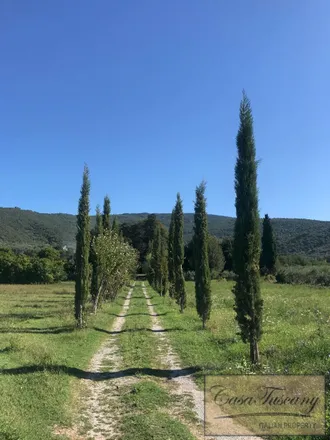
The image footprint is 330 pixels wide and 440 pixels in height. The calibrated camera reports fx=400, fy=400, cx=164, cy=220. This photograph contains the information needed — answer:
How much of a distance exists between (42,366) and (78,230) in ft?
38.1

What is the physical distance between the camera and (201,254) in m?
22.5

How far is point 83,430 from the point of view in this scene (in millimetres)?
7555

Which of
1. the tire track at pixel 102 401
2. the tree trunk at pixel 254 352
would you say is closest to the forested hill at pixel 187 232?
the tire track at pixel 102 401

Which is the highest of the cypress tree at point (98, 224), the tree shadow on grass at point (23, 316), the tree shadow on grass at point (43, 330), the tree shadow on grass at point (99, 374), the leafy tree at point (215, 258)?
the cypress tree at point (98, 224)

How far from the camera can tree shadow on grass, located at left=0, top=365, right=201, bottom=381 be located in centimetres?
1112

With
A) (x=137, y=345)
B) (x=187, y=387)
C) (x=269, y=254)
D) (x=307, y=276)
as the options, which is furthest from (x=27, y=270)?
(x=187, y=387)

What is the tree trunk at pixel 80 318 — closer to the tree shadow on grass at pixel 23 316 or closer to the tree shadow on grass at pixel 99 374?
the tree shadow on grass at pixel 23 316

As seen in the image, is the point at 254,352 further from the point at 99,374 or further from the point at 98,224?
the point at 98,224

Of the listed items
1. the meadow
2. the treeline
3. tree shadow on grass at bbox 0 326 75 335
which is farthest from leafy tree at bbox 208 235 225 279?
tree shadow on grass at bbox 0 326 75 335

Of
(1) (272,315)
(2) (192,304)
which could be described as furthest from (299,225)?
(1) (272,315)

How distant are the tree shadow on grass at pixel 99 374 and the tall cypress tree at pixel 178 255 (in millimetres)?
17253

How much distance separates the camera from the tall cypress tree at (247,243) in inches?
502

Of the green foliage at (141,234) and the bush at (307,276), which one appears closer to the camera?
the bush at (307,276)

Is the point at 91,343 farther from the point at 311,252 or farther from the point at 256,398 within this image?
the point at 311,252
